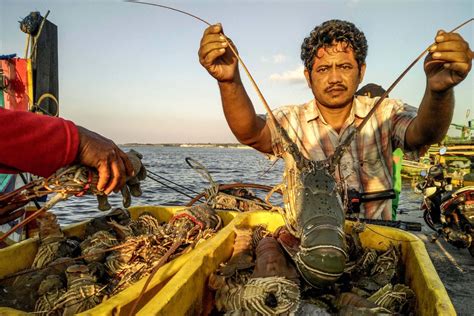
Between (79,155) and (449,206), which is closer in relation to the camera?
(79,155)

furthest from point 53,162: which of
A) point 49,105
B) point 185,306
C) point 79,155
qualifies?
point 49,105

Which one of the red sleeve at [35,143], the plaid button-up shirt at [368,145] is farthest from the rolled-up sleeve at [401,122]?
the red sleeve at [35,143]

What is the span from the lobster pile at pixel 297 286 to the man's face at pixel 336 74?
4.42 ft

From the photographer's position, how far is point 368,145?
3334mm

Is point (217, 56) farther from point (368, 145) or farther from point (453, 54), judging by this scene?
point (368, 145)

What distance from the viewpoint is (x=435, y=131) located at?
276cm

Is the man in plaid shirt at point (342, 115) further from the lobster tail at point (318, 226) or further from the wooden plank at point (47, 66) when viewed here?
the wooden plank at point (47, 66)

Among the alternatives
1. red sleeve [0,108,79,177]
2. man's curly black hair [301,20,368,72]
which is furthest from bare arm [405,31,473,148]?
red sleeve [0,108,79,177]

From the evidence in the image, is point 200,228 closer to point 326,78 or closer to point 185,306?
point 185,306

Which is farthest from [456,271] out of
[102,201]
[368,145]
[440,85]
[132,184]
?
[102,201]

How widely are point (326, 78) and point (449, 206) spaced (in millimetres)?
4324

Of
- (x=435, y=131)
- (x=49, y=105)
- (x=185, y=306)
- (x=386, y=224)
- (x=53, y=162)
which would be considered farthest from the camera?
(x=49, y=105)

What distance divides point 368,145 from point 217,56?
5.97ft

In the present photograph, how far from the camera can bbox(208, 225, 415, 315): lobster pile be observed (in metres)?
1.78
